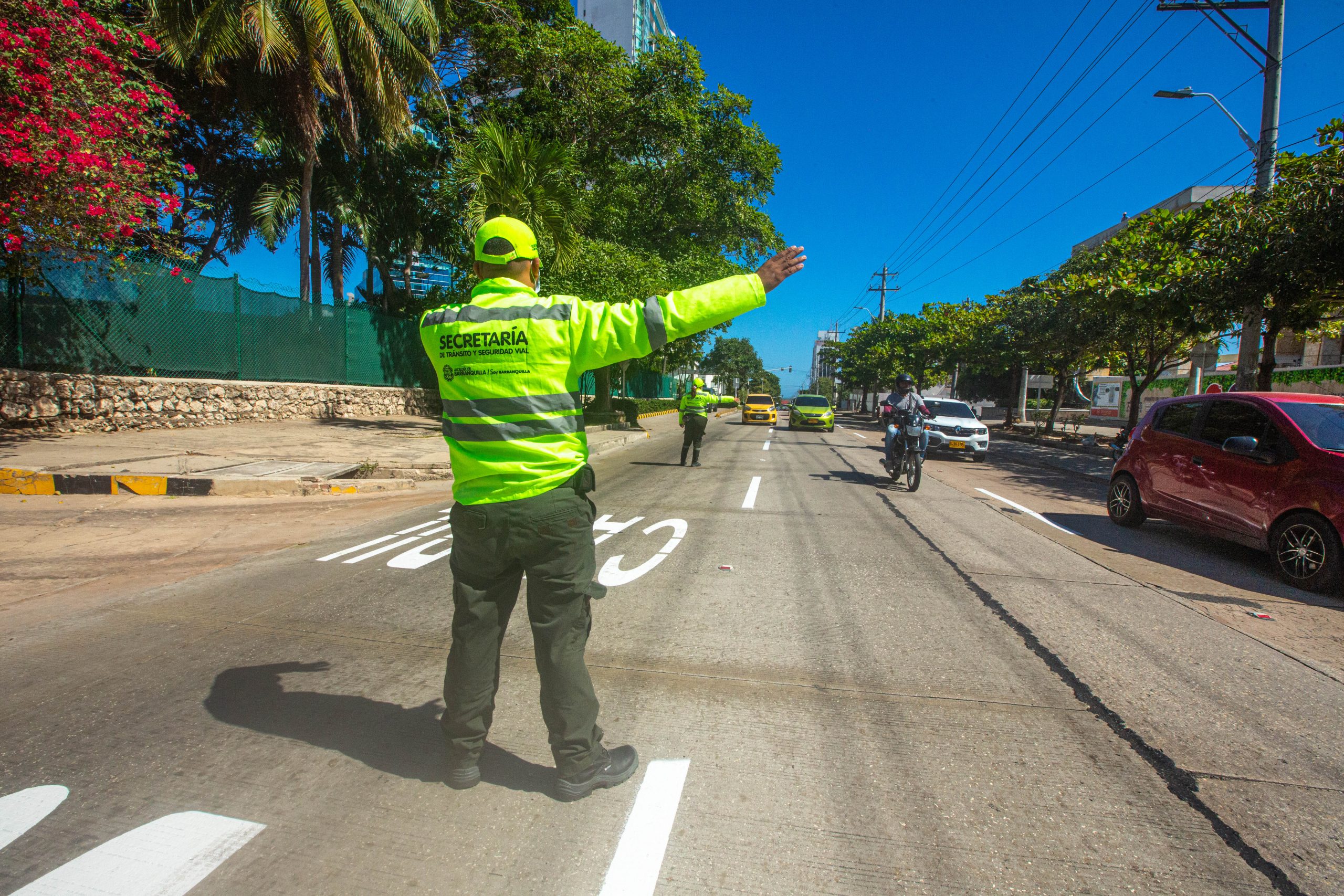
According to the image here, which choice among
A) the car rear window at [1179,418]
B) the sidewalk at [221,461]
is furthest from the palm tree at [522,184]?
the car rear window at [1179,418]

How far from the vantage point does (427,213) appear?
71.5 ft

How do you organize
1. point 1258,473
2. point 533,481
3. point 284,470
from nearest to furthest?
1. point 533,481
2. point 1258,473
3. point 284,470

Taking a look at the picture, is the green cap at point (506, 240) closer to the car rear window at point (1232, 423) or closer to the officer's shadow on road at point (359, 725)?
the officer's shadow on road at point (359, 725)

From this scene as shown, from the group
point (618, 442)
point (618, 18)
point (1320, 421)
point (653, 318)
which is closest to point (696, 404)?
point (618, 442)

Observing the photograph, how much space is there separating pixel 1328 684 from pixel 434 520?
7051mm

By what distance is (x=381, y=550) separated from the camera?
594cm

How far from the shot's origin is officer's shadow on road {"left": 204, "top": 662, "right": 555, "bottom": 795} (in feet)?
8.52

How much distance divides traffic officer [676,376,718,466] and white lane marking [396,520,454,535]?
600 cm

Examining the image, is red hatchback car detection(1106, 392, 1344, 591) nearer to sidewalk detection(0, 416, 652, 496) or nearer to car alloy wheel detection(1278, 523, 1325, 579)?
car alloy wheel detection(1278, 523, 1325, 579)

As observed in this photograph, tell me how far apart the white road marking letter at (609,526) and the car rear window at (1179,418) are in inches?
234

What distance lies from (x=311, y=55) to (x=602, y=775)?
1767 centimetres

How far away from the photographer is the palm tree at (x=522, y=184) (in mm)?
13914

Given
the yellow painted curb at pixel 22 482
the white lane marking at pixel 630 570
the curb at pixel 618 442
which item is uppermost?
the yellow painted curb at pixel 22 482

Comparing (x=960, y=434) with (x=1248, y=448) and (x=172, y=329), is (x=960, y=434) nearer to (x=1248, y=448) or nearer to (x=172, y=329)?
(x=1248, y=448)
